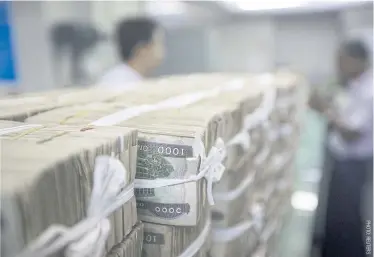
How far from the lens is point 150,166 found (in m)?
0.75

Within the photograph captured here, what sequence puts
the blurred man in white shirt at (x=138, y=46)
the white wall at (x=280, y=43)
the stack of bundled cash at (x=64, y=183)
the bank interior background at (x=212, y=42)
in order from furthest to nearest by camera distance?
the white wall at (x=280, y=43)
the bank interior background at (x=212, y=42)
the blurred man in white shirt at (x=138, y=46)
the stack of bundled cash at (x=64, y=183)

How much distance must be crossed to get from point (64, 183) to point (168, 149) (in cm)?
24

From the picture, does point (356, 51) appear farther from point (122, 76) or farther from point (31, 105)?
point (31, 105)

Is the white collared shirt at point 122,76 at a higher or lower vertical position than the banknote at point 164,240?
higher

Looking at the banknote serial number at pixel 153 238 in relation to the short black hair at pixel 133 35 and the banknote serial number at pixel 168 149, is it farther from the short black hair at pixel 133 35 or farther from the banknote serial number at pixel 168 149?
the short black hair at pixel 133 35

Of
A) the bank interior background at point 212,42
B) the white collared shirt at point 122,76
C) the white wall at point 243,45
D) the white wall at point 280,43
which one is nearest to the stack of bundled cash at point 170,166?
the bank interior background at point 212,42

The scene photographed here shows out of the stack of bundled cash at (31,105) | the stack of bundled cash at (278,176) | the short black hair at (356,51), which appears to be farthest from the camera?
the short black hair at (356,51)

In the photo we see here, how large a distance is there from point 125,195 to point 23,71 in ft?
10.7

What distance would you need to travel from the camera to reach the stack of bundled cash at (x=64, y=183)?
A: 453mm

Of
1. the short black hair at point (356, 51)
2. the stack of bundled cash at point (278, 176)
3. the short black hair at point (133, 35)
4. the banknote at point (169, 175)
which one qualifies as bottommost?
the stack of bundled cash at point (278, 176)

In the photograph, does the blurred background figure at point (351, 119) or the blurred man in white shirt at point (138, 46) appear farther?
the blurred man in white shirt at point (138, 46)

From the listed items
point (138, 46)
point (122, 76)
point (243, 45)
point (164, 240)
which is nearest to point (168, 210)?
point (164, 240)

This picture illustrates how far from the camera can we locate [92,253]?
22.4 inches

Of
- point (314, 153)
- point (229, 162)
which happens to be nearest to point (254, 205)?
point (229, 162)
